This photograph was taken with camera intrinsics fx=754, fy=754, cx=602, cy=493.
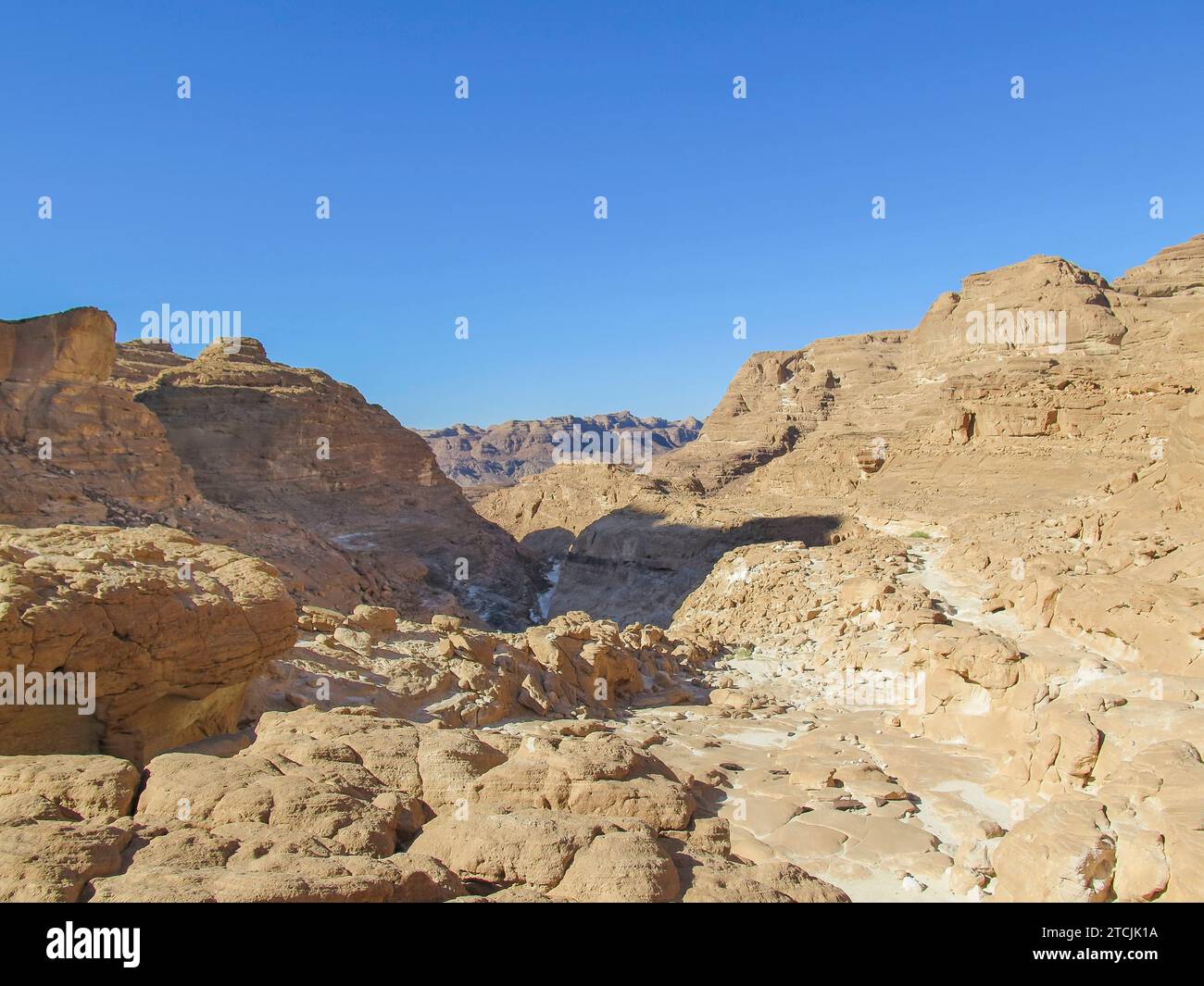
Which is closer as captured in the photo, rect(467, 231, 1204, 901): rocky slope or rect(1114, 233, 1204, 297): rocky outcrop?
rect(467, 231, 1204, 901): rocky slope

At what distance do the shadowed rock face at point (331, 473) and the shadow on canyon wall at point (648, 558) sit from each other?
2.81m

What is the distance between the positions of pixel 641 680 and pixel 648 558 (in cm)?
1876

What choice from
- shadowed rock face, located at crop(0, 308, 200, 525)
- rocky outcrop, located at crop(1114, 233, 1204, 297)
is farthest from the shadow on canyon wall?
rocky outcrop, located at crop(1114, 233, 1204, 297)

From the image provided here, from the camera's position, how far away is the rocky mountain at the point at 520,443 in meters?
136

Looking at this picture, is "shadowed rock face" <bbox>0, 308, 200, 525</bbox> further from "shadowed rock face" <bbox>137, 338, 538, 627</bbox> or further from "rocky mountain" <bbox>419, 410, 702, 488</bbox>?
"rocky mountain" <bbox>419, 410, 702, 488</bbox>

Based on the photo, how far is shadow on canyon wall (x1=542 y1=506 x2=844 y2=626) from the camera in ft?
97.6

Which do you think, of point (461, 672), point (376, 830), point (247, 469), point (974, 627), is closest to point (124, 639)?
point (376, 830)

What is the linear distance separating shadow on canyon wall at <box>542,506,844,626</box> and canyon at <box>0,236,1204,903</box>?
9.1 inches

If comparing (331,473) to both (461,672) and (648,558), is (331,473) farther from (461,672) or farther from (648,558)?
(461,672)

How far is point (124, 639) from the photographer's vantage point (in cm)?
687

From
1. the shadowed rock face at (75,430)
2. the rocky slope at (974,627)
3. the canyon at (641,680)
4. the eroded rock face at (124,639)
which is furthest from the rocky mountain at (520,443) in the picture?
the eroded rock face at (124,639)
